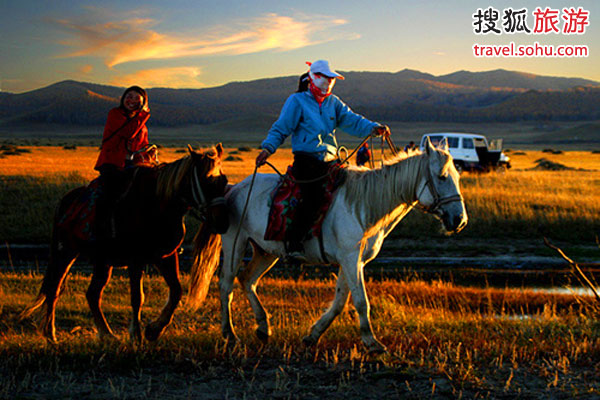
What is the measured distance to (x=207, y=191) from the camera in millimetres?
6328

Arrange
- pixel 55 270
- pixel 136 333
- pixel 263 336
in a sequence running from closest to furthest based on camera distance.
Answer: pixel 136 333, pixel 263 336, pixel 55 270

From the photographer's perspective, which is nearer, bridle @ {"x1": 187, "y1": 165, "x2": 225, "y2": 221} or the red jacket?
bridle @ {"x1": 187, "y1": 165, "x2": 225, "y2": 221}

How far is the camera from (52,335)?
696cm

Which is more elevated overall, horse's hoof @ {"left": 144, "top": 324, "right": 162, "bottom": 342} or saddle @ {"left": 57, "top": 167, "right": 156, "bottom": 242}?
saddle @ {"left": 57, "top": 167, "right": 156, "bottom": 242}

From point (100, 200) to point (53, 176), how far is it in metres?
20.8

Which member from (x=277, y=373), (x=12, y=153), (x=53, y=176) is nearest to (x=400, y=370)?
(x=277, y=373)

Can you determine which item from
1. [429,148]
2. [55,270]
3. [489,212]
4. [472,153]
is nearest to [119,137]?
[55,270]

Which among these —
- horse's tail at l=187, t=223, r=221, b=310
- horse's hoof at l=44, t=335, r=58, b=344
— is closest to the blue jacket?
horse's tail at l=187, t=223, r=221, b=310

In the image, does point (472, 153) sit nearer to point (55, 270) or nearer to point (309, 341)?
point (309, 341)

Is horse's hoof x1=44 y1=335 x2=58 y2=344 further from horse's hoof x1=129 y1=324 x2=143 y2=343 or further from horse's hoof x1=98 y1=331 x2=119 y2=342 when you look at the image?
horse's hoof x1=129 y1=324 x2=143 y2=343

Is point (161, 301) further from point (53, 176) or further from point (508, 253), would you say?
point (53, 176)

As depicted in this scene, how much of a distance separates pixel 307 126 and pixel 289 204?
831 millimetres

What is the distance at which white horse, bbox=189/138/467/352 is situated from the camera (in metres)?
6.03

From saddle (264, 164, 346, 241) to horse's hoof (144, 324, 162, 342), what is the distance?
1.48m
